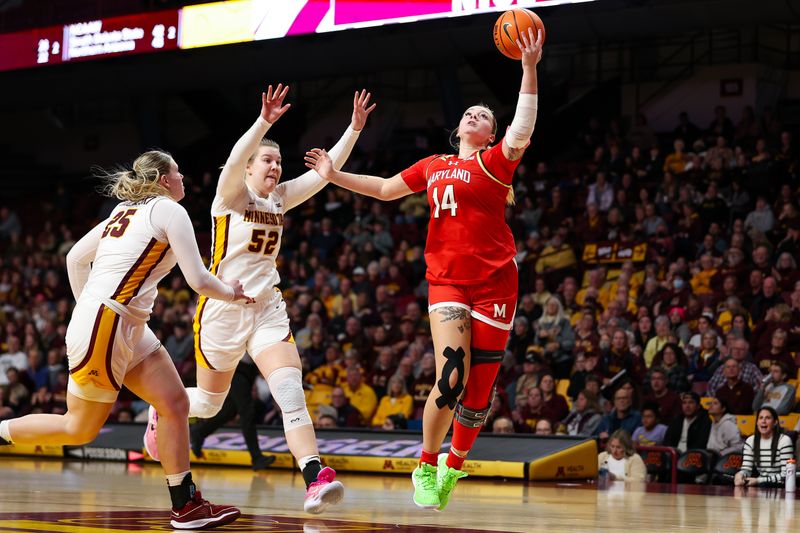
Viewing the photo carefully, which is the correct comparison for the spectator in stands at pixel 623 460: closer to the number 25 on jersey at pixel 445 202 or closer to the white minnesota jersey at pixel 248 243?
the number 25 on jersey at pixel 445 202

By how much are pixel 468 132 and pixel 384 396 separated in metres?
8.08

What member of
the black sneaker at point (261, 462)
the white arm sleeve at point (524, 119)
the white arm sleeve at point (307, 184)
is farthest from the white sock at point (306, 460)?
the black sneaker at point (261, 462)

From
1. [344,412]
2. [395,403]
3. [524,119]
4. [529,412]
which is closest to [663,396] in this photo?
[529,412]

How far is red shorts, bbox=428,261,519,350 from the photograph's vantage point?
21.5 feet

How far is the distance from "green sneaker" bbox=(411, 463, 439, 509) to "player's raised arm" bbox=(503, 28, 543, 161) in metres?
1.96

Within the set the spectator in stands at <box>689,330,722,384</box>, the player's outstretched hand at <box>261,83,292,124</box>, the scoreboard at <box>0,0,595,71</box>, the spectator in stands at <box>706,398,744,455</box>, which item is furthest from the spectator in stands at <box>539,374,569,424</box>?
the player's outstretched hand at <box>261,83,292,124</box>

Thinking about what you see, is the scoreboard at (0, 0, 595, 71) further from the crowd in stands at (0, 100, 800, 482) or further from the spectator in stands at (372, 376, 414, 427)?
the spectator in stands at (372, 376, 414, 427)

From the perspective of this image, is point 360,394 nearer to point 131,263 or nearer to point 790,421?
point 790,421

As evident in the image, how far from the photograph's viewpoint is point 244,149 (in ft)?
21.9

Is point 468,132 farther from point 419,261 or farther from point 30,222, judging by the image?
point 30,222

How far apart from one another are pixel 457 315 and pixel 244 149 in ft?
5.35

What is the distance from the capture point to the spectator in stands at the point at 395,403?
14.0 meters

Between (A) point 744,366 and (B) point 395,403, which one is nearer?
(A) point 744,366

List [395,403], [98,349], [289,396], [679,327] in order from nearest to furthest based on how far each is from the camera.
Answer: [98,349] → [289,396] → [679,327] → [395,403]
